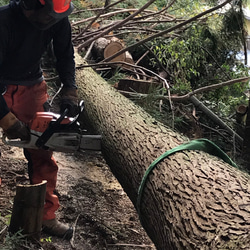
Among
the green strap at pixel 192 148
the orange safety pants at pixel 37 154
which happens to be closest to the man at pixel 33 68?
the orange safety pants at pixel 37 154

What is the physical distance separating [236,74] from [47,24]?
3.52 m

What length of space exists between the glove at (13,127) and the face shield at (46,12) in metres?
0.63

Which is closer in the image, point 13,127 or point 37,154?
point 13,127

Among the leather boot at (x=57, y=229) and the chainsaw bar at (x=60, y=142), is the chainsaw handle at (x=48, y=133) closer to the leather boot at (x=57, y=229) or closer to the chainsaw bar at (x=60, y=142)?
the chainsaw bar at (x=60, y=142)

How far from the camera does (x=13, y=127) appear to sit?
2.47 metres

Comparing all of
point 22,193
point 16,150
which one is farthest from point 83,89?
point 22,193

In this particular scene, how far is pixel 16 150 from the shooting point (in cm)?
412

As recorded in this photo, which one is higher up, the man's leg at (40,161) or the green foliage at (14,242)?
the man's leg at (40,161)

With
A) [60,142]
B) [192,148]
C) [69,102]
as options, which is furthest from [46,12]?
[192,148]

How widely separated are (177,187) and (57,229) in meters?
1.31

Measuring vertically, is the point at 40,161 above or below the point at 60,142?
below

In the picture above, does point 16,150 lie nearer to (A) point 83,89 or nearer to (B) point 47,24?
(A) point 83,89

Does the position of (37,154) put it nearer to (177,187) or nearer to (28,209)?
(28,209)

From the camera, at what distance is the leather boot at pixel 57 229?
2869 mm
